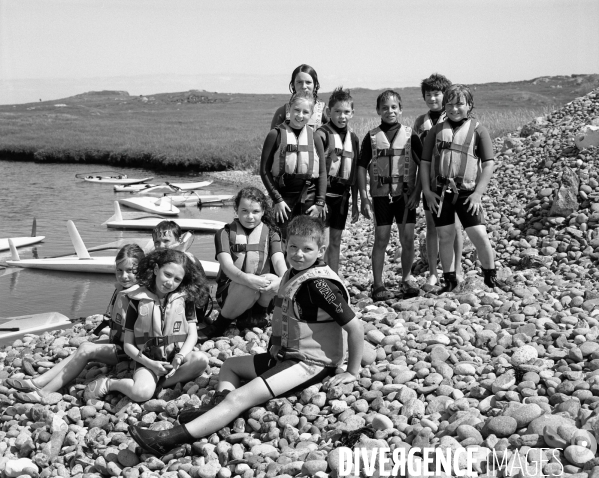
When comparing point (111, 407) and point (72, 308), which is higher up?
point (111, 407)

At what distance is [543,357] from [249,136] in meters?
47.2

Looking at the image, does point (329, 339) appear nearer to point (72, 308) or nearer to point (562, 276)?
point (562, 276)

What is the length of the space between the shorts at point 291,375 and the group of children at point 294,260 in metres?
0.01

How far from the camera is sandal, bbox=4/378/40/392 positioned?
6000 mm

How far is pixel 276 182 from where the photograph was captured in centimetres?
739

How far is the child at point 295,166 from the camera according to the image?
722cm

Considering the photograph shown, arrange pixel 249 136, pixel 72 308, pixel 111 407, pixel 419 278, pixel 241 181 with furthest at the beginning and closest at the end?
pixel 249 136
pixel 241 181
pixel 72 308
pixel 419 278
pixel 111 407

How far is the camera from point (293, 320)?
5.16 metres

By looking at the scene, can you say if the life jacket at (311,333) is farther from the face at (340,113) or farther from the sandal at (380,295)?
the sandal at (380,295)

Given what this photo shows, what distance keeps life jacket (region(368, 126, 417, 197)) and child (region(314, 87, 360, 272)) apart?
0.25 m

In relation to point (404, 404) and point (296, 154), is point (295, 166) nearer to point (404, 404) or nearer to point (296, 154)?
point (296, 154)

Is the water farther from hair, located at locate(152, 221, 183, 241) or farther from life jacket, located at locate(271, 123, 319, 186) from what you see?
life jacket, located at locate(271, 123, 319, 186)

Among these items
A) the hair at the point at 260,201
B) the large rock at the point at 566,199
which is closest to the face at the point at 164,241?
the hair at the point at 260,201

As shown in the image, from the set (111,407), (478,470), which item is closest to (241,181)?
(111,407)
